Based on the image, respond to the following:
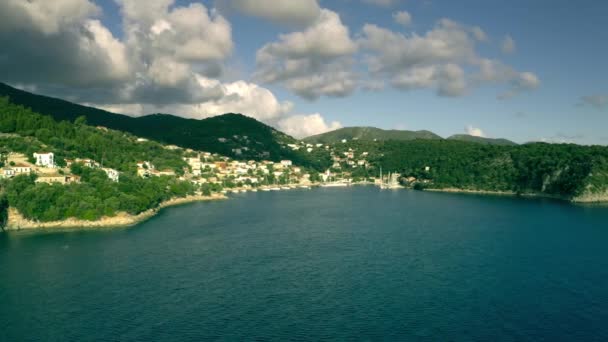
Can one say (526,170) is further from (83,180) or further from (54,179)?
(54,179)

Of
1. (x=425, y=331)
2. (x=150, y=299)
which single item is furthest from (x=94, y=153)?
(x=425, y=331)

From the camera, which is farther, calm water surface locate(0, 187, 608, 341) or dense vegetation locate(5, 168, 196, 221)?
dense vegetation locate(5, 168, 196, 221)

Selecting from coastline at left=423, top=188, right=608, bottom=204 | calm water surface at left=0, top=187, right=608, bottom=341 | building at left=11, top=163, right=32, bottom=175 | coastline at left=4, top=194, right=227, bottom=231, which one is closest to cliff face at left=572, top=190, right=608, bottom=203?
coastline at left=423, top=188, right=608, bottom=204

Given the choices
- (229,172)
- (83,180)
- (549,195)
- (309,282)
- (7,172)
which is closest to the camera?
(309,282)

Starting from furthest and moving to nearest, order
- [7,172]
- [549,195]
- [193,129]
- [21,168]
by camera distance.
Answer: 1. [193,129]
2. [549,195]
3. [21,168]
4. [7,172]

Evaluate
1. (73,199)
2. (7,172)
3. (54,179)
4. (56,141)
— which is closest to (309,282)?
(73,199)

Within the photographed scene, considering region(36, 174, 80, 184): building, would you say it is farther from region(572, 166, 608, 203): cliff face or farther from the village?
region(572, 166, 608, 203): cliff face

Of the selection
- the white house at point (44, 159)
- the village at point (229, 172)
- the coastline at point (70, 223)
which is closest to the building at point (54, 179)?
the village at point (229, 172)
